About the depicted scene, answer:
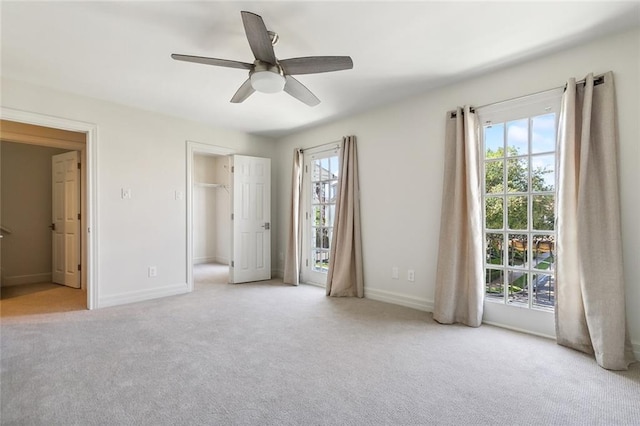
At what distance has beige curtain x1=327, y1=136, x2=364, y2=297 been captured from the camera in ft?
13.5

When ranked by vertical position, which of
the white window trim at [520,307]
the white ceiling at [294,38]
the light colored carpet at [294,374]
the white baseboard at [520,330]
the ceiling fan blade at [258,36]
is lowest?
the light colored carpet at [294,374]

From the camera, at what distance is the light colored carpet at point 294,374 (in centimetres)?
169

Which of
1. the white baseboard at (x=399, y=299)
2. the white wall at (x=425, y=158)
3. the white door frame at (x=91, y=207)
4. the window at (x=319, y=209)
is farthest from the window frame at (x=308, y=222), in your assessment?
the white door frame at (x=91, y=207)

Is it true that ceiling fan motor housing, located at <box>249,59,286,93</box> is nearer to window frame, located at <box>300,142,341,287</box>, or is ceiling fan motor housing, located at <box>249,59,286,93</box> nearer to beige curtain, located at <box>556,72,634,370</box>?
beige curtain, located at <box>556,72,634,370</box>

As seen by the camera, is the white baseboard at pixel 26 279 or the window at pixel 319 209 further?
the white baseboard at pixel 26 279

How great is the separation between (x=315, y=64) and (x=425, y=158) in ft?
6.04

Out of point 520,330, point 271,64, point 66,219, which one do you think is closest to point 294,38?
point 271,64

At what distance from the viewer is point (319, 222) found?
4.88 m

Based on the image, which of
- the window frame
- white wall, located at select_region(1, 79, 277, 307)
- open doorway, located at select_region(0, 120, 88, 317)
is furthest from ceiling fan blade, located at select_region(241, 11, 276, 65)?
open doorway, located at select_region(0, 120, 88, 317)

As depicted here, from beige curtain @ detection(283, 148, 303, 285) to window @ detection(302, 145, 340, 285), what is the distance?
106 millimetres

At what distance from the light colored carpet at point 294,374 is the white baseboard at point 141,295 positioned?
42 cm

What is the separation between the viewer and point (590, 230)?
7.78 feet

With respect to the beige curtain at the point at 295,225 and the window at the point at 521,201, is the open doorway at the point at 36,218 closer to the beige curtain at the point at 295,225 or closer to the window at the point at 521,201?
the beige curtain at the point at 295,225

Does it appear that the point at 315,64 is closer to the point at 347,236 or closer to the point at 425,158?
the point at 425,158
